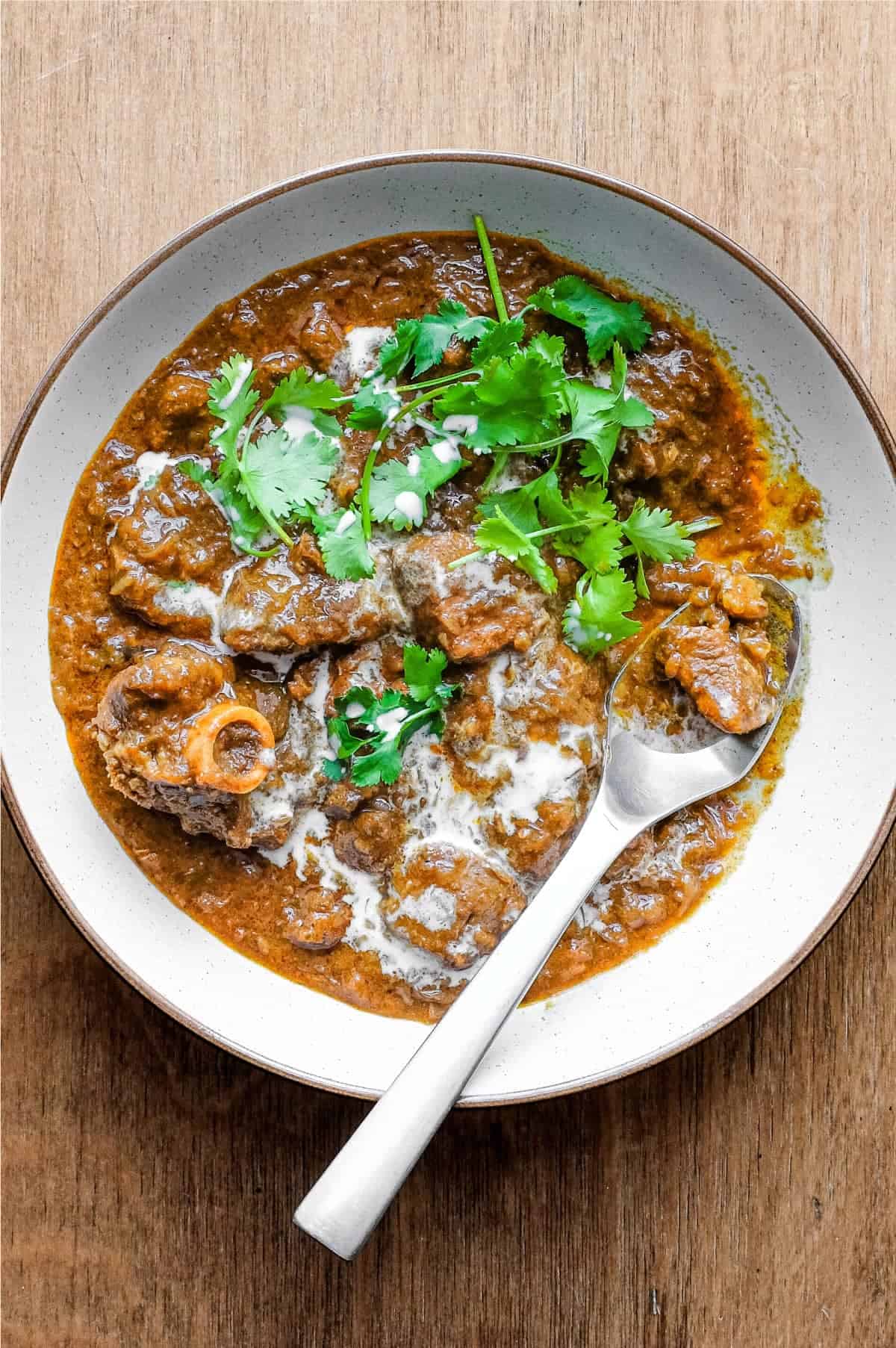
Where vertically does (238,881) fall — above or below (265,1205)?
above

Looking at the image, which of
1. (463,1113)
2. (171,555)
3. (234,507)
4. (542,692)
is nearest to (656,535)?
(542,692)

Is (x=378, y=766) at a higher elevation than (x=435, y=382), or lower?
lower

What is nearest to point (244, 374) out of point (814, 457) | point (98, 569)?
point (98, 569)

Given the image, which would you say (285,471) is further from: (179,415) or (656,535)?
(656,535)

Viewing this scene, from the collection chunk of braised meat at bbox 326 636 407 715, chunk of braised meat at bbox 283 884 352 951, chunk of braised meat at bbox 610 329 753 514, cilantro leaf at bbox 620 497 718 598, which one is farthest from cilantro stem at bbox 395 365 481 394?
chunk of braised meat at bbox 283 884 352 951

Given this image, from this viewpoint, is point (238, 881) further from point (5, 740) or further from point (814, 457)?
point (814, 457)

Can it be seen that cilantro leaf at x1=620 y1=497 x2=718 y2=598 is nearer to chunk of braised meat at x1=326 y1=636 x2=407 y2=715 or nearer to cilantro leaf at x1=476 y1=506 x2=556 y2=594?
cilantro leaf at x1=476 y1=506 x2=556 y2=594

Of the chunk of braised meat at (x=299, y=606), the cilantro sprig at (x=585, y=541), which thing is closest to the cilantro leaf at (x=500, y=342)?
the cilantro sprig at (x=585, y=541)
